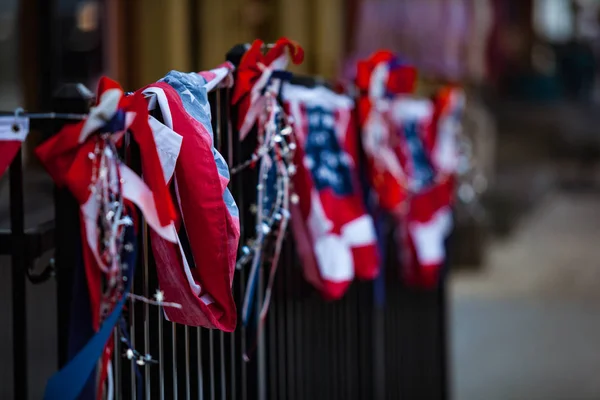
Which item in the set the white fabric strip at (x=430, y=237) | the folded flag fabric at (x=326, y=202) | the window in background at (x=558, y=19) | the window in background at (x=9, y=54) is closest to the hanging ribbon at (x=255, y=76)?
the folded flag fabric at (x=326, y=202)

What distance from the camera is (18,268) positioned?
2.35 metres

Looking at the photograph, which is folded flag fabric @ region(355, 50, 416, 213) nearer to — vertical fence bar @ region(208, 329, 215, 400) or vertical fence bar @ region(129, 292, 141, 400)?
vertical fence bar @ region(208, 329, 215, 400)

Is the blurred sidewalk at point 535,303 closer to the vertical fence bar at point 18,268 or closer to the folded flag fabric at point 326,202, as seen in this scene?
the folded flag fabric at point 326,202

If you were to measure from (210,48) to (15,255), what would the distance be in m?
5.46

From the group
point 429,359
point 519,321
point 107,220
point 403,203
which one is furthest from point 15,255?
point 519,321

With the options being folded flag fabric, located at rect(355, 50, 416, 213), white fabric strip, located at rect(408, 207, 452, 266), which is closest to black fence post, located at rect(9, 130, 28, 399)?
folded flag fabric, located at rect(355, 50, 416, 213)

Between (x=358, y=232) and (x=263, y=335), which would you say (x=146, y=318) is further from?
(x=358, y=232)

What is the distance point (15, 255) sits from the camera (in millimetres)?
2344

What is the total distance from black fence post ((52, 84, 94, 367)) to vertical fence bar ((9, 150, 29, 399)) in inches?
3.3

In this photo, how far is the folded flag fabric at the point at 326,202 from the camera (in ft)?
10.0

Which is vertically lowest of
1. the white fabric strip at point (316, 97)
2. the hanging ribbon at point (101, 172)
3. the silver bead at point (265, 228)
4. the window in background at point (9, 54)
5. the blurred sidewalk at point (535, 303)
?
the blurred sidewalk at point (535, 303)

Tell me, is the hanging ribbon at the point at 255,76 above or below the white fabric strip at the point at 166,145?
above

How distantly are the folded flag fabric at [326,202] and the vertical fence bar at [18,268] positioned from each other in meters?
0.88

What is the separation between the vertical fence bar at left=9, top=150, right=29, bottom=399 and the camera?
2324 millimetres
